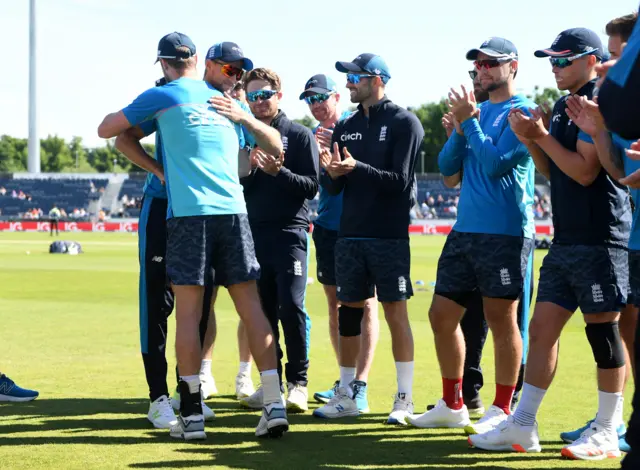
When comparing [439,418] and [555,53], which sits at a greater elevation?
[555,53]

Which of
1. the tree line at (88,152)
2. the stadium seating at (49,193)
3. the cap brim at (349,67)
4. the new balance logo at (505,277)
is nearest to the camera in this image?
the new balance logo at (505,277)

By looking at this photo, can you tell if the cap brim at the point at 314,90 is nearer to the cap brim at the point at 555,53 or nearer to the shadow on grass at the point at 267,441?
the shadow on grass at the point at 267,441

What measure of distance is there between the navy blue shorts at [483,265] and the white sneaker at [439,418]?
A: 0.79m

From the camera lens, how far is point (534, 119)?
560 centimetres

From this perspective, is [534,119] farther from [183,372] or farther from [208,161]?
[183,372]

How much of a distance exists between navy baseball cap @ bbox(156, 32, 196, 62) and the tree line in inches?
4531

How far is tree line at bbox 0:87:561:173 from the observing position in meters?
131

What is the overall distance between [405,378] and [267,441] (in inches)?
53.4

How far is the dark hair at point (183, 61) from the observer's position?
6379 millimetres

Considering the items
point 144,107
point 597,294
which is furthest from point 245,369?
point 597,294

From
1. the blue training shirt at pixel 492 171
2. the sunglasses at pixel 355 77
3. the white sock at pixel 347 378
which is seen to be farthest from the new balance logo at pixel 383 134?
the white sock at pixel 347 378

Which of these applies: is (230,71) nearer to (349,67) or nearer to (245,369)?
(349,67)

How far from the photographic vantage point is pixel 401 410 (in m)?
6.91

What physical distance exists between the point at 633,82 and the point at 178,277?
396 centimetres
